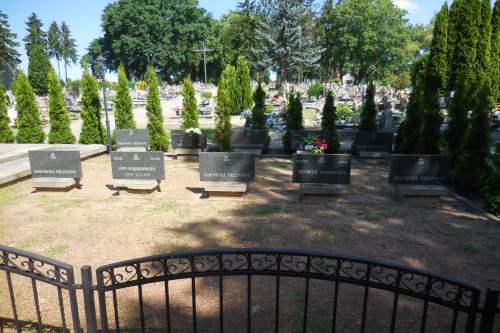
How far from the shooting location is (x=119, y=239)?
6.97 m

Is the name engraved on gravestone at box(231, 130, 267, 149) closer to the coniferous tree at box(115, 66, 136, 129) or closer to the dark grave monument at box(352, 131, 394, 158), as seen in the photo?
the dark grave monument at box(352, 131, 394, 158)

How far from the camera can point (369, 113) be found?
15.6 meters

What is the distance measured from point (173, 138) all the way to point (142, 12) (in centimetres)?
5069

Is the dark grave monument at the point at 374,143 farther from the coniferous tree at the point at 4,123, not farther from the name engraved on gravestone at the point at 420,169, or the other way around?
the coniferous tree at the point at 4,123

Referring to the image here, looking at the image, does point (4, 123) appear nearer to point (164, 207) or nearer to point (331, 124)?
point (164, 207)

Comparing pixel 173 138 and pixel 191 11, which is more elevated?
pixel 191 11

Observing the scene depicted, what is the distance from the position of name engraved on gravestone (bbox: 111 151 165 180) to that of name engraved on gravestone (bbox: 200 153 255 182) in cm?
121

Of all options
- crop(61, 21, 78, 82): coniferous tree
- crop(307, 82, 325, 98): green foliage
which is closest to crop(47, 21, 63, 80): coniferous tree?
crop(61, 21, 78, 82): coniferous tree

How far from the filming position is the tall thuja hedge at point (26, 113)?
16578 mm

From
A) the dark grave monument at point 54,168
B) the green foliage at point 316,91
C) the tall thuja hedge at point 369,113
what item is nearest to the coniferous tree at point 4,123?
the dark grave monument at point 54,168

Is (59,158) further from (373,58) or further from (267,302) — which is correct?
(373,58)

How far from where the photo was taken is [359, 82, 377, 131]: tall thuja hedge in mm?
15500

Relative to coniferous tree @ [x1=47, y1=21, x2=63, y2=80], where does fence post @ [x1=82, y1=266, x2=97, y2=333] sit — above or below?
below

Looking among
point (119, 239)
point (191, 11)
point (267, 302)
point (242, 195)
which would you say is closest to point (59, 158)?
point (119, 239)
